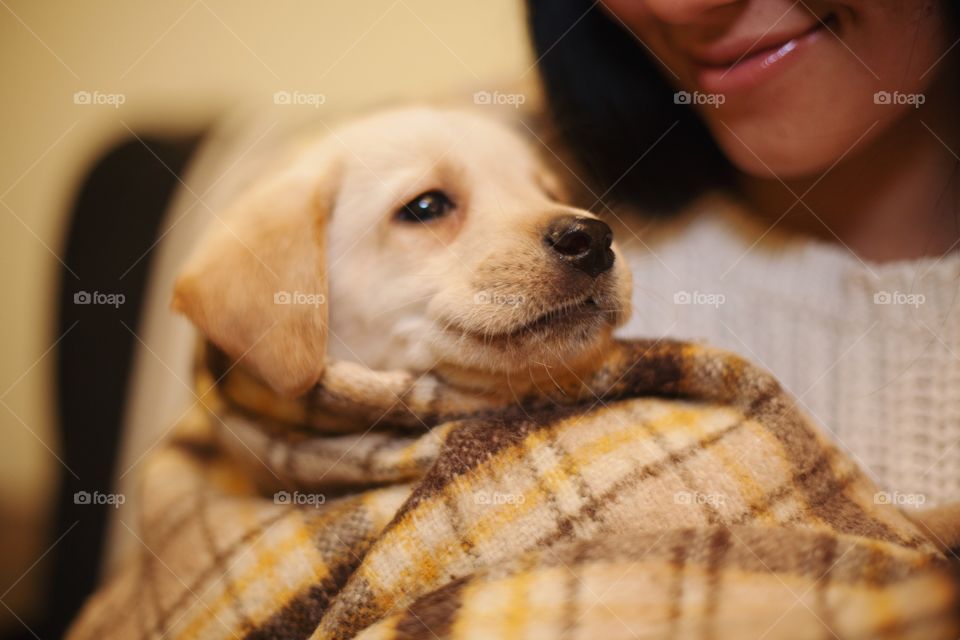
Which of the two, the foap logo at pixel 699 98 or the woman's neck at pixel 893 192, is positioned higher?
the foap logo at pixel 699 98

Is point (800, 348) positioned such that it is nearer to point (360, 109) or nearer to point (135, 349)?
point (360, 109)

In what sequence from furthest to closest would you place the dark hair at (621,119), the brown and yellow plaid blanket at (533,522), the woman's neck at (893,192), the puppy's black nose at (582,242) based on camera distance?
1. the dark hair at (621,119)
2. the woman's neck at (893,192)
3. the puppy's black nose at (582,242)
4. the brown and yellow plaid blanket at (533,522)

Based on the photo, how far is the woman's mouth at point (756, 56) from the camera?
72cm

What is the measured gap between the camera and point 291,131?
90 cm

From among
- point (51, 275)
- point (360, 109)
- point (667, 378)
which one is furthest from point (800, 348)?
point (51, 275)

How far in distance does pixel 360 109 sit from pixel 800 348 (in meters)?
0.60
